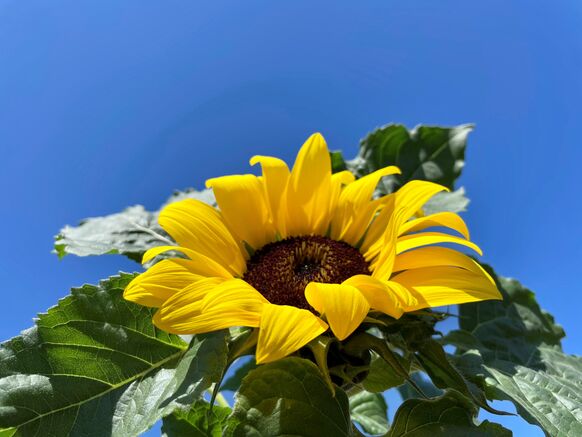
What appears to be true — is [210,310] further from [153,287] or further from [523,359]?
[523,359]

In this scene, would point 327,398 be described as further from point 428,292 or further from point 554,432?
point 554,432

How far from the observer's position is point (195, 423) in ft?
4.88

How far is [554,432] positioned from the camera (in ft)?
3.81

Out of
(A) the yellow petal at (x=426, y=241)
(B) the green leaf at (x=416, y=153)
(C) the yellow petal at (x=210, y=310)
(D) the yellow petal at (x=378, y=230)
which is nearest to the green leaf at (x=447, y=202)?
(B) the green leaf at (x=416, y=153)

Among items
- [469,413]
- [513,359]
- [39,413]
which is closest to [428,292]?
[469,413]

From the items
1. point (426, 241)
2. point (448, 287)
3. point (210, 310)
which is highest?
point (426, 241)

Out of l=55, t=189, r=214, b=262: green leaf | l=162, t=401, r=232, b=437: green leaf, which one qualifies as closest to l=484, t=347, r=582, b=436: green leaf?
l=162, t=401, r=232, b=437: green leaf

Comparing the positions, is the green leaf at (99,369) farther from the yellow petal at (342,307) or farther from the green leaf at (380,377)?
the green leaf at (380,377)

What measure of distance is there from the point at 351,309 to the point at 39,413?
70cm

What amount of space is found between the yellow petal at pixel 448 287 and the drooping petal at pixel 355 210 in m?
0.38

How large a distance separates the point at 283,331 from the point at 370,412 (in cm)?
148

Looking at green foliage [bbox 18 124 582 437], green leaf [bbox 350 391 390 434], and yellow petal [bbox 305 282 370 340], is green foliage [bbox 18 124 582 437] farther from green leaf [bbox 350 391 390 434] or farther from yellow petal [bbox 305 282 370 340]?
green leaf [bbox 350 391 390 434]

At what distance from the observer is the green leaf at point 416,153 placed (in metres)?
2.17

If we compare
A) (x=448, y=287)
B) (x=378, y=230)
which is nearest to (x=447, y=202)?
(x=378, y=230)
